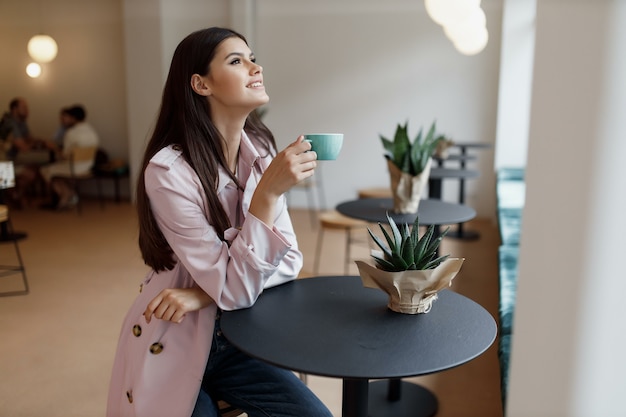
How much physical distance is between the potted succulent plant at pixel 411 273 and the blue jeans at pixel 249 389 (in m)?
0.31

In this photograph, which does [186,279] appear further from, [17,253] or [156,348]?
[17,253]

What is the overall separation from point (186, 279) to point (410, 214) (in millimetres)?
1377

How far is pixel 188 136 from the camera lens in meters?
1.36

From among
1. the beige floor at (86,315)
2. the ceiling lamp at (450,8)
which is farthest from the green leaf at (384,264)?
the ceiling lamp at (450,8)

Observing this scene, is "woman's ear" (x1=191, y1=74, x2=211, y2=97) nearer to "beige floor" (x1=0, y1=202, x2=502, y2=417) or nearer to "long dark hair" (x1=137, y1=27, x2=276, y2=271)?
"long dark hair" (x1=137, y1=27, x2=276, y2=271)

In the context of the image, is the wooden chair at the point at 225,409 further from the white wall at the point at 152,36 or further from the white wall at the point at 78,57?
the white wall at the point at 78,57

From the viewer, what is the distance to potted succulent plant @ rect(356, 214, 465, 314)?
121 centimetres

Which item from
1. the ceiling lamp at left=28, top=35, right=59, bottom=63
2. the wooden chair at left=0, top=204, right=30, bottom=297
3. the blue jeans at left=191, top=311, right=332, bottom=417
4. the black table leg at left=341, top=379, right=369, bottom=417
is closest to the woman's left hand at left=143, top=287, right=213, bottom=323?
the blue jeans at left=191, top=311, right=332, bottom=417

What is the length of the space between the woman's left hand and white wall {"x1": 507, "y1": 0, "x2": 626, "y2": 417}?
911 mm

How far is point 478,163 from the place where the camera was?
6.26 meters

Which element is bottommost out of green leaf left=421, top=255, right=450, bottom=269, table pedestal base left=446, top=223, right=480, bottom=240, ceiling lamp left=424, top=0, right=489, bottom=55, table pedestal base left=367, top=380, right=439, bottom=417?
table pedestal base left=367, top=380, right=439, bottom=417

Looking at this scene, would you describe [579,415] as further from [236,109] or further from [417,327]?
[236,109]

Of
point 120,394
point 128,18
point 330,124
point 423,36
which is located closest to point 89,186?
point 128,18

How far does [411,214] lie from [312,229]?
10.7ft
